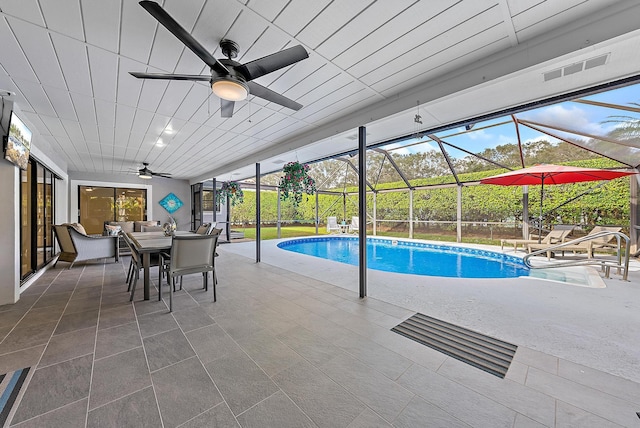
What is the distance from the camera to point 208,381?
162 cm

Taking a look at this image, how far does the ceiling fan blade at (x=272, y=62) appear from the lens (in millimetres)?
1705

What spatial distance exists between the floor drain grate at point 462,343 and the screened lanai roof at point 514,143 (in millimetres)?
2274

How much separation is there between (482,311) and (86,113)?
5.75 m

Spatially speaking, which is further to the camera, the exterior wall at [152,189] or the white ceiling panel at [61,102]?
the exterior wall at [152,189]

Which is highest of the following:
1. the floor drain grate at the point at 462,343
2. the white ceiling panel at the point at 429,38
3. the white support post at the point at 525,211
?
the white ceiling panel at the point at 429,38

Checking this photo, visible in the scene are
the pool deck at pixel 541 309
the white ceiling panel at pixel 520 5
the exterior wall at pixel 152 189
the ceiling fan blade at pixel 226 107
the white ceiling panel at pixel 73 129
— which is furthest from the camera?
the exterior wall at pixel 152 189

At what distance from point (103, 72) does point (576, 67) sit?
14.1 feet

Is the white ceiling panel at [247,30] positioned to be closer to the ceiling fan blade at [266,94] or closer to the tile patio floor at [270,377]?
the ceiling fan blade at [266,94]

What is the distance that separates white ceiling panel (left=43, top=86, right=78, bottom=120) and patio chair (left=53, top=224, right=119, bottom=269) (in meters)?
2.50

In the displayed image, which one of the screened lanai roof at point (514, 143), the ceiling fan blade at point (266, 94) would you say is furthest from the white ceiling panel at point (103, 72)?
the screened lanai roof at point (514, 143)

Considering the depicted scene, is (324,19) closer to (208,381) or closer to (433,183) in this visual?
(208,381)

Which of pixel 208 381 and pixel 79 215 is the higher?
pixel 79 215

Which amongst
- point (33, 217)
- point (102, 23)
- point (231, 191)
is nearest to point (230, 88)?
point (102, 23)

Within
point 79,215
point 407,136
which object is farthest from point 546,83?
point 79,215
